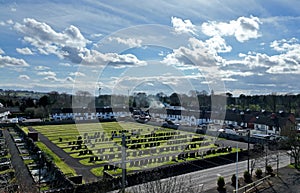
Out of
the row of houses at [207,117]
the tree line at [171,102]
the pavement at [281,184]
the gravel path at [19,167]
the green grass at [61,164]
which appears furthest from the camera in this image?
the tree line at [171,102]

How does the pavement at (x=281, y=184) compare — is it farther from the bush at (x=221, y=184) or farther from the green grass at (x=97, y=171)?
the green grass at (x=97, y=171)

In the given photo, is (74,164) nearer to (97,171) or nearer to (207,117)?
(97,171)

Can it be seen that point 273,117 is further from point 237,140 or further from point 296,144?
point 296,144

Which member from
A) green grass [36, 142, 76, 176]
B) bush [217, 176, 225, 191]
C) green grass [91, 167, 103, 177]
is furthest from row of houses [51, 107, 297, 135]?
green grass [91, 167, 103, 177]

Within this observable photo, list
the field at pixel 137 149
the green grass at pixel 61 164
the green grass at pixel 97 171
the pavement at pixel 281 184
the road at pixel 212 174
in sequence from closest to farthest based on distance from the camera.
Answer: the pavement at pixel 281 184
the road at pixel 212 174
the green grass at pixel 97 171
the green grass at pixel 61 164
the field at pixel 137 149

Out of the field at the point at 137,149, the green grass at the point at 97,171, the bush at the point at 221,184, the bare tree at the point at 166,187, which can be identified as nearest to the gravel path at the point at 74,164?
the green grass at the point at 97,171

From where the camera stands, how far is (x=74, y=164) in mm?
19984

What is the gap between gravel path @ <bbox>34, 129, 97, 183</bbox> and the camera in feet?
55.7

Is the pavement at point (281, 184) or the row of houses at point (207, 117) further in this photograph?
the row of houses at point (207, 117)

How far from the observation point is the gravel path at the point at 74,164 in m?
17.0

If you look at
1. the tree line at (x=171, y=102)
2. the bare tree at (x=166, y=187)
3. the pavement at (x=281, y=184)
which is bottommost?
the pavement at (x=281, y=184)

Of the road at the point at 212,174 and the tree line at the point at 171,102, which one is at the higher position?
the tree line at the point at 171,102

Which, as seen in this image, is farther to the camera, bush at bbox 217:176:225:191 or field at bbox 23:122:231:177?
field at bbox 23:122:231:177

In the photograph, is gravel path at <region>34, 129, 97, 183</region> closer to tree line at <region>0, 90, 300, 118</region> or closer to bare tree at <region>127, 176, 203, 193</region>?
bare tree at <region>127, 176, 203, 193</region>
